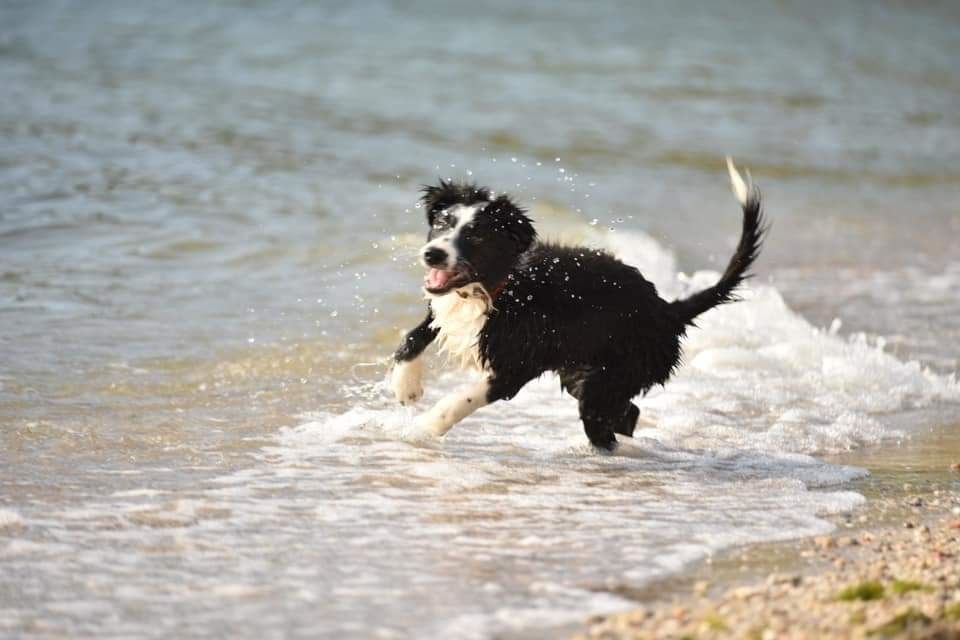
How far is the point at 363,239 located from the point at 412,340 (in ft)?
14.8

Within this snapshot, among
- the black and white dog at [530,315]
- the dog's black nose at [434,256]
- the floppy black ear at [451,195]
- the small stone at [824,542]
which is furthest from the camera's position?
the floppy black ear at [451,195]

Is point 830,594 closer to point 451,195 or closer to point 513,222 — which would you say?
point 513,222

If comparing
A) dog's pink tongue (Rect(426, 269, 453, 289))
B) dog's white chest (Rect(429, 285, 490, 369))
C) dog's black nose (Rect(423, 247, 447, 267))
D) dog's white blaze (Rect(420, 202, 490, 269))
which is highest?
dog's white blaze (Rect(420, 202, 490, 269))

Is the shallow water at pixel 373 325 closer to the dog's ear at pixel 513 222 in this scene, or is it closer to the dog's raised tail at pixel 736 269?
the dog's raised tail at pixel 736 269

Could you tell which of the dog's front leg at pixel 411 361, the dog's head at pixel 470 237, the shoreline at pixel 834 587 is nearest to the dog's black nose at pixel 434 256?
the dog's head at pixel 470 237

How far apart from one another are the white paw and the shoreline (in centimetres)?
185

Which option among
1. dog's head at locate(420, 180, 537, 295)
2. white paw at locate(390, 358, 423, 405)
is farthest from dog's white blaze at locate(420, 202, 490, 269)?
white paw at locate(390, 358, 423, 405)

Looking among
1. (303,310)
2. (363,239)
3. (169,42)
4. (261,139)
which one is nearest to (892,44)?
(169,42)

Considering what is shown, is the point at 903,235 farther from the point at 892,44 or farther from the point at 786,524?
the point at 892,44

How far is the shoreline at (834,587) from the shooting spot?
371cm

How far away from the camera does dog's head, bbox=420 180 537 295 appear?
5.62 meters

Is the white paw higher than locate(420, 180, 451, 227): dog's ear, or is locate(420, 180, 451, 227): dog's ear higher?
locate(420, 180, 451, 227): dog's ear

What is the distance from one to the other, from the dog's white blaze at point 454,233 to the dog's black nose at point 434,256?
0.04 ft

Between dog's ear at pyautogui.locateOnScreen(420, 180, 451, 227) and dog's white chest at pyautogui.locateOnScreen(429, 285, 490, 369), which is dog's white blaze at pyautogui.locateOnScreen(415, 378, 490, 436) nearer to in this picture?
dog's white chest at pyautogui.locateOnScreen(429, 285, 490, 369)
